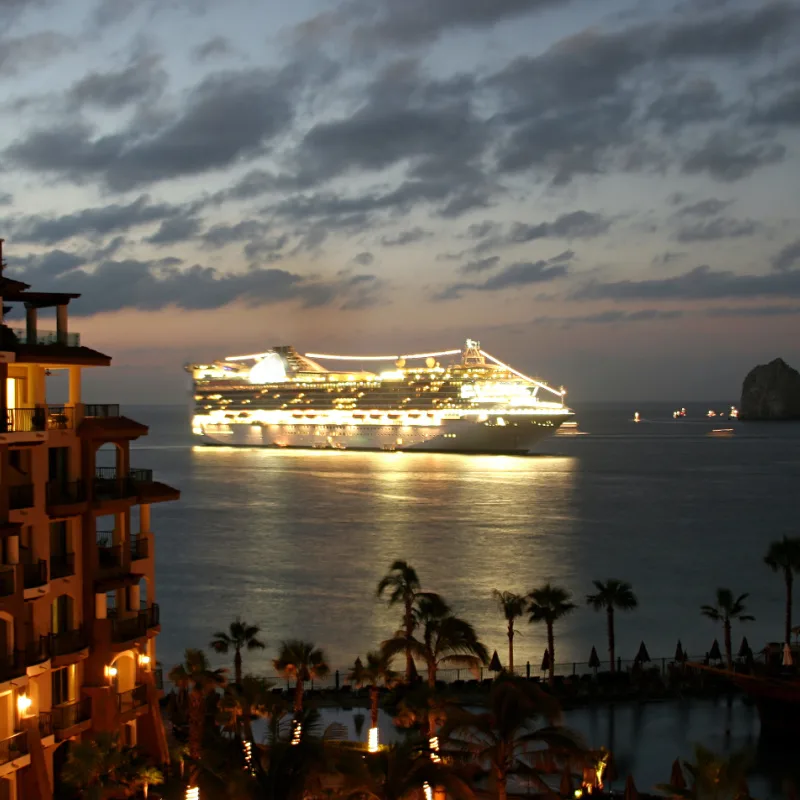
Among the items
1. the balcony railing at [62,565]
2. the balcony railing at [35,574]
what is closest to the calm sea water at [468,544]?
the balcony railing at [62,565]

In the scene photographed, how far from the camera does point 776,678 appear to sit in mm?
19969

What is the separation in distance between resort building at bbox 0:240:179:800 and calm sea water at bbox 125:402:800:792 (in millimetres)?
9232

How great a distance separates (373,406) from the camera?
116250mm

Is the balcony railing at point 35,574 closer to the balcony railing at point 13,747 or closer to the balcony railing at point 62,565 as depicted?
the balcony railing at point 62,565

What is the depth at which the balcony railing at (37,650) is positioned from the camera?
12569 millimetres

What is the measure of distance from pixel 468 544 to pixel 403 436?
64.9m

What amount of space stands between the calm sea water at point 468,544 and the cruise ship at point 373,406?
23.6 ft

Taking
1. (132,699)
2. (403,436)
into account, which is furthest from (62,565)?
(403,436)

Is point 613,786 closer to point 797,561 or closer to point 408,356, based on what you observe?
point 797,561

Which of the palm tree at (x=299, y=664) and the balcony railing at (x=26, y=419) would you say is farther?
the palm tree at (x=299, y=664)

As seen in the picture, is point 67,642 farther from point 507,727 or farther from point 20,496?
point 507,727

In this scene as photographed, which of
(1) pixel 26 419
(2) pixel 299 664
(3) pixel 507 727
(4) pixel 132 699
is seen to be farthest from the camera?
(2) pixel 299 664

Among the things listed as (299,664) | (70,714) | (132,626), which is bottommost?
(299,664)

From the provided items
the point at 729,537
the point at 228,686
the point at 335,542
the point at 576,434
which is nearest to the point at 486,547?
the point at 335,542
